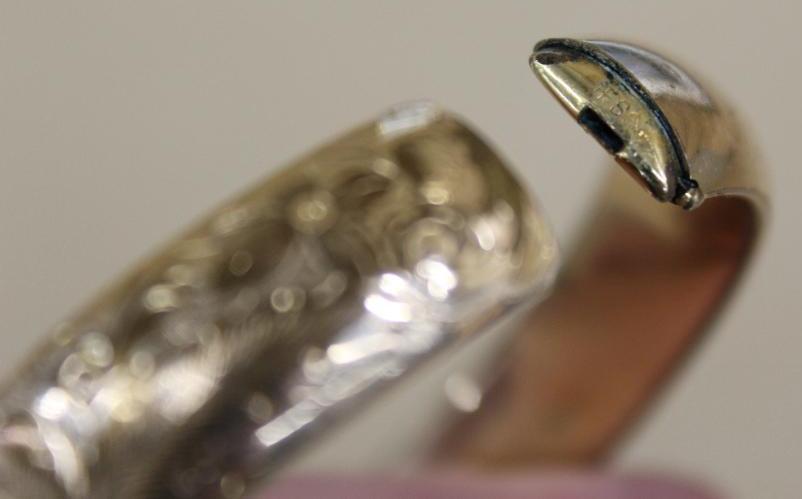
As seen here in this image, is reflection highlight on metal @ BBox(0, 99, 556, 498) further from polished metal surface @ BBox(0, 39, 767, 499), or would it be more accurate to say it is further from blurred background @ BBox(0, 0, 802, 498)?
blurred background @ BBox(0, 0, 802, 498)

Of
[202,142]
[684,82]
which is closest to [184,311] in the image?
[684,82]

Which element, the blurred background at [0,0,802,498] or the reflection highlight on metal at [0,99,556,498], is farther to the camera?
the blurred background at [0,0,802,498]

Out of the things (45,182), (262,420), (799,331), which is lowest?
(799,331)

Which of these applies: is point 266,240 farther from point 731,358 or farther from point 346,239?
point 731,358

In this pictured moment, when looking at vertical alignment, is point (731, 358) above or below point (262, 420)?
below

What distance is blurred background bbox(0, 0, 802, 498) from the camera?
1.86 ft

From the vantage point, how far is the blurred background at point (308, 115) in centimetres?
57

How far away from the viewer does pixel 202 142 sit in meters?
0.58

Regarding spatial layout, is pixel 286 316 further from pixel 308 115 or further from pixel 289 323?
pixel 308 115

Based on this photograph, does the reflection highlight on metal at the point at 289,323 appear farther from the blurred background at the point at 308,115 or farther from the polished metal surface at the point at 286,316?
the blurred background at the point at 308,115

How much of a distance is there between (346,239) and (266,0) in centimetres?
30

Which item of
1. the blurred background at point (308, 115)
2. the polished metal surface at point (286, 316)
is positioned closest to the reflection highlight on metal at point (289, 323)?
the polished metal surface at point (286, 316)

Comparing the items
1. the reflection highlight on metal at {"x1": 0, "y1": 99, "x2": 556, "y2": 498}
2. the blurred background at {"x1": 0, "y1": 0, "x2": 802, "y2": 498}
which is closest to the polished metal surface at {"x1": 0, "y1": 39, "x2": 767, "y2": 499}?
the reflection highlight on metal at {"x1": 0, "y1": 99, "x2": 556, "y2": 498}

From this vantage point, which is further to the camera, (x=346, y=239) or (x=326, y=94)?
(x=326, y=94)
